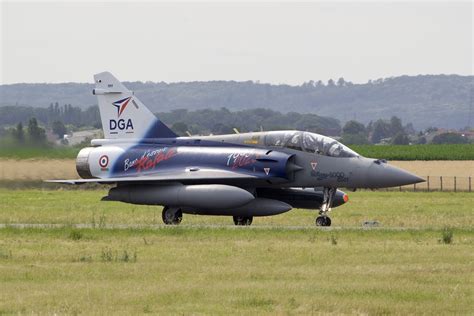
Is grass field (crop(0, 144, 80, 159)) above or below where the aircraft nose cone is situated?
above

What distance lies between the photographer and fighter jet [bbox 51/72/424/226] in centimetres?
2886

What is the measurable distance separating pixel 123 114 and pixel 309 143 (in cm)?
561

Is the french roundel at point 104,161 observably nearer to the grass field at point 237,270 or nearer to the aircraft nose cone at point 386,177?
the grass field at point 237,270

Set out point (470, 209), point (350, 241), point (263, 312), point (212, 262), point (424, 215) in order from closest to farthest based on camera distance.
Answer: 1. point (263, 312)
2. point (212, 262)
3. point (350, 241)
4. point (424, 215)
5. point (470, 209)

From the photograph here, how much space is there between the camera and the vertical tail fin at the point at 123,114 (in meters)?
32.1

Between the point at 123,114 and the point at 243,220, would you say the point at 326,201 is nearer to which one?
the point at 243,220

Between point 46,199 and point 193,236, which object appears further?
point 46,199

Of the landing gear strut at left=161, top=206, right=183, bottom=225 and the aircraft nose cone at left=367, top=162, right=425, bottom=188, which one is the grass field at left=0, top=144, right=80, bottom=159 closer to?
the landing gear strut at left=161, top=206, right=183, bottom=225

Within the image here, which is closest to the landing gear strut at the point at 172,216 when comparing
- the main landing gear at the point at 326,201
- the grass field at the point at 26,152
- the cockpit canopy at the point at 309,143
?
the cockpit canopy at the point at 309,143

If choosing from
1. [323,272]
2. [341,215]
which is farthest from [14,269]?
[341,215]

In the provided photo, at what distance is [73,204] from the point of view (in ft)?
134

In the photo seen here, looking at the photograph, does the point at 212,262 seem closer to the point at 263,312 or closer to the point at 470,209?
the point at 263,312

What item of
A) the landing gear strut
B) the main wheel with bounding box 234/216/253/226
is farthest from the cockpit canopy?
the landing gear strut

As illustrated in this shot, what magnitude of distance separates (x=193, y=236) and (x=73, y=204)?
55.8 feet
